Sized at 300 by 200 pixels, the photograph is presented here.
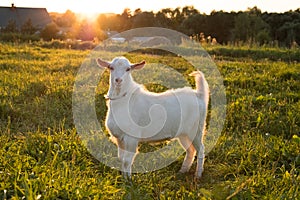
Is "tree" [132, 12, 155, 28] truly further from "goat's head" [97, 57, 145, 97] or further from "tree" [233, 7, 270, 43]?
"goat's head" [97, 57, 145, 97]

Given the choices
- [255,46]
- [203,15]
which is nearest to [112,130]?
[255,46]

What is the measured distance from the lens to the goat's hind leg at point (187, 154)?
4.68 metres

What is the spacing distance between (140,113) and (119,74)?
0.50m

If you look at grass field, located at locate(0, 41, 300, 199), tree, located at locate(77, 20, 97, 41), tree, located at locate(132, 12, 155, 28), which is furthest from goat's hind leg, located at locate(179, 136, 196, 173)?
tree, located at locate(132, 12, 155, 28)

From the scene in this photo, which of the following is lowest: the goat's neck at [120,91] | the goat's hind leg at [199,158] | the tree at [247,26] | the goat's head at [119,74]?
the goat's hind leg at [199,158]

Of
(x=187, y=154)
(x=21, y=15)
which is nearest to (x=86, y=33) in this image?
(x=21, y=15)

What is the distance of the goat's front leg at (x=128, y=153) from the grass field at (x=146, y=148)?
12 cm

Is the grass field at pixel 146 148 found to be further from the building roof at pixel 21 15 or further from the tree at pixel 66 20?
the tree at pixel 66 20

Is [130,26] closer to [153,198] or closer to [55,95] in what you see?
[55,95]

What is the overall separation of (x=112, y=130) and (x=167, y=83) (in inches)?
192

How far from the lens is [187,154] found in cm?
474

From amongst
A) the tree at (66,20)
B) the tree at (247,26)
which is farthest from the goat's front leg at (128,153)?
the tree at (66,20)

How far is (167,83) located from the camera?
28.9 feet

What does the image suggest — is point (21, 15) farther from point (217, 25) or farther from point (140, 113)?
point (140, 113)
